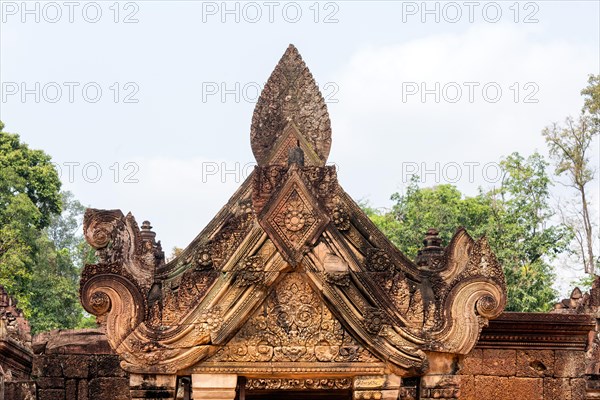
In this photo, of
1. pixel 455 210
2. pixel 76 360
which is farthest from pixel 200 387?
pixel 455 210

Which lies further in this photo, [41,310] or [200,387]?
[41,310]

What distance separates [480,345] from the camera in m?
14.0

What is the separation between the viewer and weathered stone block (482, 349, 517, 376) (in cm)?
1405

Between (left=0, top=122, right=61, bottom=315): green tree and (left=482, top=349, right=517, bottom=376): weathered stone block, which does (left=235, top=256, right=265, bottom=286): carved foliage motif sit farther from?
(left=0, top=122, right=61, bottom=315): green tree

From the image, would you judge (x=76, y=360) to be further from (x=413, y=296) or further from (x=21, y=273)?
(x=21, y=273)

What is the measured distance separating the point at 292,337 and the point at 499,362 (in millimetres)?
4474

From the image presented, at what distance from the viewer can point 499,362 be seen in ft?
46.1

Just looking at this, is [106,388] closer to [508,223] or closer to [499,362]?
[499,362]

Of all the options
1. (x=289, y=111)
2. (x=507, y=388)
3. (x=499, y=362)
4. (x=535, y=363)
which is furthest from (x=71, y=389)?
(x=535, y=363)

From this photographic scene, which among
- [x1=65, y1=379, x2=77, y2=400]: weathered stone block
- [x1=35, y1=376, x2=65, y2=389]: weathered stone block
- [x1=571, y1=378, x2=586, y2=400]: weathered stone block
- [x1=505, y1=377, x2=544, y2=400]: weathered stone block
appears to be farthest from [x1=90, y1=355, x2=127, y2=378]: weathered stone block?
[x1=571, y1=378, x2=586, y2=400]: weathered stone block

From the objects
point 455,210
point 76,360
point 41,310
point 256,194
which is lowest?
point 76,360

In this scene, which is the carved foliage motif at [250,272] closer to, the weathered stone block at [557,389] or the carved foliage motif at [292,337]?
the carved foliage motif at [292,337]

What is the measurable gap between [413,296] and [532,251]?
103 ft

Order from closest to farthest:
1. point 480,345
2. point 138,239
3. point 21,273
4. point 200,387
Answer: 1. point 200,387
2. point 138,239
3. point 480,345
4. point 21,273
